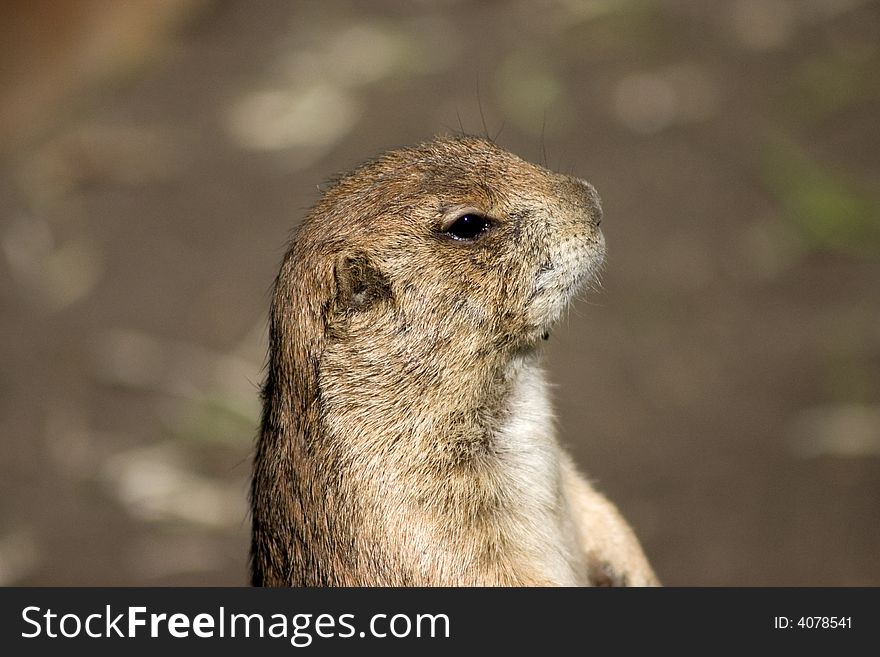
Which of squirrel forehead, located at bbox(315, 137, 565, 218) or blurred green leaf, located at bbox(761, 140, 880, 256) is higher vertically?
blurred green leaf, located at bbox(761, 140, 880, 256)

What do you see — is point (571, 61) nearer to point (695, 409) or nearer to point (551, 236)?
point (695, 409)

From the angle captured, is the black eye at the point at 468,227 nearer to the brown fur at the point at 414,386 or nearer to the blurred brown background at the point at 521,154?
the brown fur at the point at 414,386

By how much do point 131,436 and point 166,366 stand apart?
577mm

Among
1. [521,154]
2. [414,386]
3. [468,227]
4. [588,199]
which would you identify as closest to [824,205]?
[521,154]

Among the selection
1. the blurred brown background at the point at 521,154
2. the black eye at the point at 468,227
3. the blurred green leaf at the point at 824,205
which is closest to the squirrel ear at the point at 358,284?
the black eye at the point at 468,227

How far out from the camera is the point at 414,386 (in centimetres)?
354

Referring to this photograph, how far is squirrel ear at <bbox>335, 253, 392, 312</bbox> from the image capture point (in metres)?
3.53

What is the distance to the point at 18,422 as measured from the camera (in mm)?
7293

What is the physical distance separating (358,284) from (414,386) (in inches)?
14.7

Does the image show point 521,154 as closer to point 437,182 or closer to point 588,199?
point 588,199

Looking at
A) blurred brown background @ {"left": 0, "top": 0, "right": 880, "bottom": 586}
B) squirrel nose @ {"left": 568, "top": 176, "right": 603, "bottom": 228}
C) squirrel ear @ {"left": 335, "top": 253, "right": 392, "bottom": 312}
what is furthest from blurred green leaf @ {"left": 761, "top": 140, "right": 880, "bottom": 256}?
squirrel ear @ {"left": 335, "top": 253, "right": 392, "bottom": 312}

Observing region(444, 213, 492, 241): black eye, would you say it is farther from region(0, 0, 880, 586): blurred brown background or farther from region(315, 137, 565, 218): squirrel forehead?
region(0, 0, 880, 586): blurred brown background

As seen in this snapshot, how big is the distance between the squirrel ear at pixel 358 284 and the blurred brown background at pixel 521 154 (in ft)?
9.83
